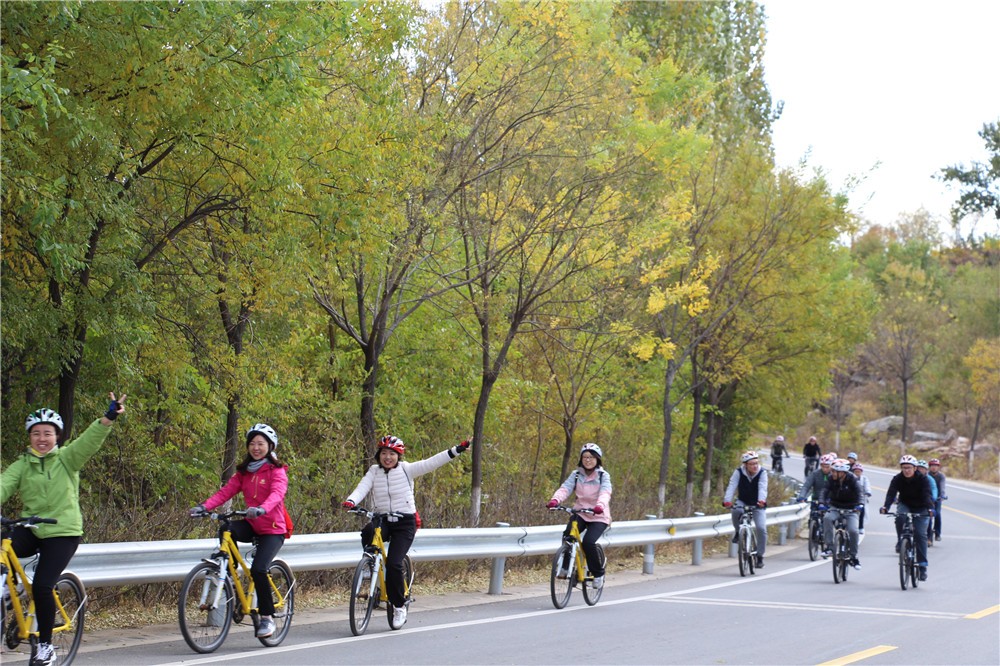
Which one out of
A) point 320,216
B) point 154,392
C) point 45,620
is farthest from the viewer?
point 154,392

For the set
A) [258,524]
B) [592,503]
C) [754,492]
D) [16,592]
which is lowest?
[16,592]

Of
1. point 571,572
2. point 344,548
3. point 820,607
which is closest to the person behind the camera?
point 344,548

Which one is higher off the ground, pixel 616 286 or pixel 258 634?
pixel 616 286

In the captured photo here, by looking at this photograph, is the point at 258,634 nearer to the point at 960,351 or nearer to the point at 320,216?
the point at 320,216

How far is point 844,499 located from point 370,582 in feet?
33.8

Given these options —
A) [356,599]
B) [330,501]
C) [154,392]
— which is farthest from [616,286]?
[356,599]

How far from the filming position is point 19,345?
1104 centimetres

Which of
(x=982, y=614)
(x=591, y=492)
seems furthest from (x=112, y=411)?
(x=982, y=614)

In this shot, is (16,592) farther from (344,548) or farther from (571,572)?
(571,572)

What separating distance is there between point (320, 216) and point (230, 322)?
4.03 meters

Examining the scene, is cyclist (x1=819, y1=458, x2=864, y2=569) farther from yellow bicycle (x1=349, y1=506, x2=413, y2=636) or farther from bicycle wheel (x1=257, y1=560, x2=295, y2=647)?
bicycle wheel (x1=257, y1=560, x2=295, y2=647)

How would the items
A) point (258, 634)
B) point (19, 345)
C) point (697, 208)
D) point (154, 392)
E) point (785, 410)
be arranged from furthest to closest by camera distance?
1. point (785, 410)
2. point (697, 208)
3. point (154, 392)
4. point (19, 345)
5. point (258, 634)

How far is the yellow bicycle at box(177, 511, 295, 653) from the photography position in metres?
8.73

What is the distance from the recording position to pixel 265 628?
910 cm
